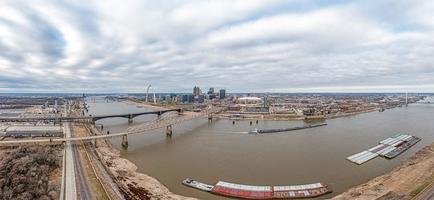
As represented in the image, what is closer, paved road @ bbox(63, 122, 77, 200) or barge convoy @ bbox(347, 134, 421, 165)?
paved road @ bbox(63, 122, 77, 200)

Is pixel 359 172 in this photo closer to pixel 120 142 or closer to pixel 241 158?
pixel 241 158

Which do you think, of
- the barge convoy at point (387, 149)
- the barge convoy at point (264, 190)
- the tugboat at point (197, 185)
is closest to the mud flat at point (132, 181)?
the tugboat at point (197, 185)

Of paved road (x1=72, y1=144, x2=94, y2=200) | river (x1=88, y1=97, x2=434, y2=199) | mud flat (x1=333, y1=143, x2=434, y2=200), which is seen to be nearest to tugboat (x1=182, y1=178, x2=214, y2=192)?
river (x1=88, y1=97, x2=434, y2=199)

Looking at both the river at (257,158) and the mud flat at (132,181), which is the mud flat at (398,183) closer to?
the river at (257,158)

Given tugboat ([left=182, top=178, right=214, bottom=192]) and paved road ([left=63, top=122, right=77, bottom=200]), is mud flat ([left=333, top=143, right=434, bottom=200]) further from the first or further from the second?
Result: paved road ([left=63, top=122, right=77, bottom=200])

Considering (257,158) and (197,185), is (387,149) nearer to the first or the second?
(257,158)

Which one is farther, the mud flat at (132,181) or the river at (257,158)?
the river at (257,158)

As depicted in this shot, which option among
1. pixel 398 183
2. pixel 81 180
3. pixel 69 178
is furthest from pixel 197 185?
pixel 398 183
